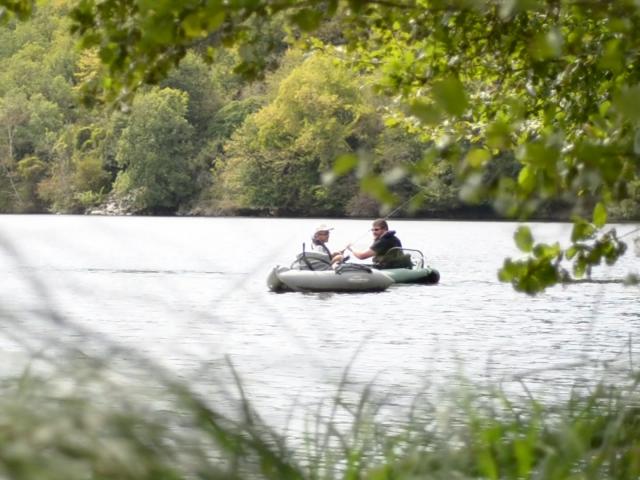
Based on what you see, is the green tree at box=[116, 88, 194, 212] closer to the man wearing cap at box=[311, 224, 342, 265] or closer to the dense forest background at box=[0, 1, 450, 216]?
the dense forest background at box=[0, 1, 450, 216]

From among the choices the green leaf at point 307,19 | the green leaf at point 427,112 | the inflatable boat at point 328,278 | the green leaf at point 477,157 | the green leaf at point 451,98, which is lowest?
the inflatable boat at point 328,278

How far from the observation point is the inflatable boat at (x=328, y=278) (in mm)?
28000

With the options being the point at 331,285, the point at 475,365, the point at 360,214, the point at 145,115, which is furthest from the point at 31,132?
the point at 475,365

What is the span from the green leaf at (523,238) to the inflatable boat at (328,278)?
74.7 ft

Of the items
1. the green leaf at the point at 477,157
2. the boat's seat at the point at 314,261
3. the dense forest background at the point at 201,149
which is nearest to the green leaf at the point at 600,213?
the green leaf at the point at 477,157

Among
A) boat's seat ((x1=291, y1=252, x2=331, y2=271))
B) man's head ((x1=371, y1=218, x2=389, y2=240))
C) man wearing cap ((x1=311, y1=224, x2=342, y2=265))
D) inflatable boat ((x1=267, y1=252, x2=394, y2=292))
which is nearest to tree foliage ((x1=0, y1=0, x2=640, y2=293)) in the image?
man's head ((x1=371, y1=218, x2=389, y2=240))

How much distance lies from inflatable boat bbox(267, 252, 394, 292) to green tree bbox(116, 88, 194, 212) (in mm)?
67509

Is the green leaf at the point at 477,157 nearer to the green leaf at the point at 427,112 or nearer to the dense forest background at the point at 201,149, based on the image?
the green leaf at the point at 427,112

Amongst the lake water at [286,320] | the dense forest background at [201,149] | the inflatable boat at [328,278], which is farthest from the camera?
the dense forest background at [201,149]

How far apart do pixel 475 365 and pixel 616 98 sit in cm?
1157

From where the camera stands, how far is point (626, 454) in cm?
403

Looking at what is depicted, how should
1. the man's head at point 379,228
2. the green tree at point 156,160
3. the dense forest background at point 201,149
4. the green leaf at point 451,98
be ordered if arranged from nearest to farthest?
1. the green leaf at point 451,98
2. the man's head at point 379,228
3. the dense forest background at point 201,149
4. the green tree at point 156,160

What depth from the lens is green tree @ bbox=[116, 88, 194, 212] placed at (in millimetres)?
95938

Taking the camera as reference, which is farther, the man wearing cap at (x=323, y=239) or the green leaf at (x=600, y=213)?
the man wearing cap at (x=323, y=239)
